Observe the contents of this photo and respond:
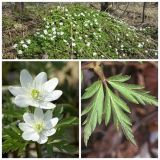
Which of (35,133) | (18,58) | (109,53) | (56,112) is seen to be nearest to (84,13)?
(109,53)

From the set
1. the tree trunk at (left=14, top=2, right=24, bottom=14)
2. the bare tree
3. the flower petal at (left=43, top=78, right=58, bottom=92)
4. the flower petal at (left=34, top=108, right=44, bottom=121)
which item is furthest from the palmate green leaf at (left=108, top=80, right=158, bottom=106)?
the tree trunk at (left=14, top=2, right=24, bottom=14)

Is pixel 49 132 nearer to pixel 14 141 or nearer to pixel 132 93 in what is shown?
pixel 14 141

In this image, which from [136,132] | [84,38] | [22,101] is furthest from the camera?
[136,132]

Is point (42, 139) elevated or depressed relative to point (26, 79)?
depressed

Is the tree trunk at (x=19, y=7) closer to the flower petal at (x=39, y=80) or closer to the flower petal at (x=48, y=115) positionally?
the flower petal at (x=39, y=80)

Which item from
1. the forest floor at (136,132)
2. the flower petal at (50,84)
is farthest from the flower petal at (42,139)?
the forest floor at (136,132)

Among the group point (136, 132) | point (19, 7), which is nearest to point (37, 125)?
point (19, 7)
